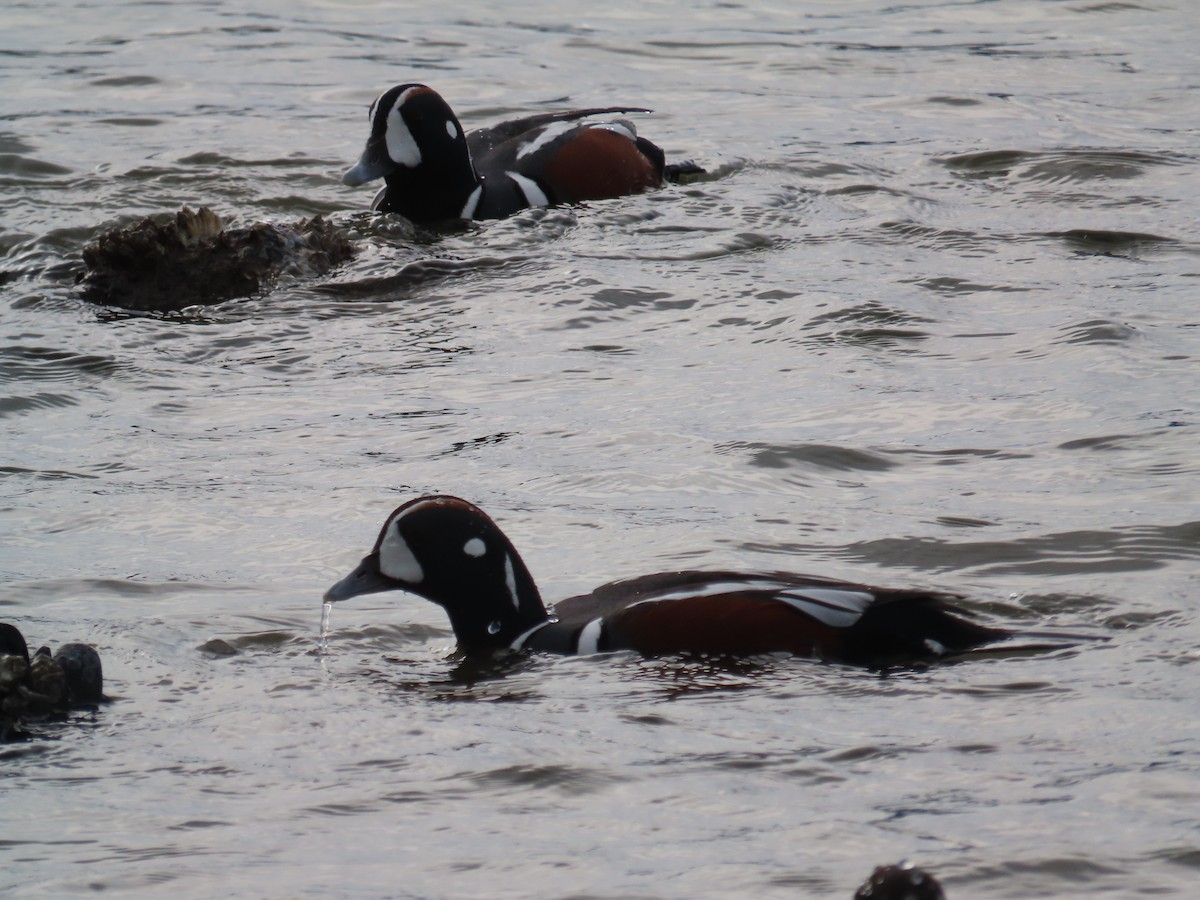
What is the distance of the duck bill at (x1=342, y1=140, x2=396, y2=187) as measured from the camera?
11.5 m

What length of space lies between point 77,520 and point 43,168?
6.80 metres

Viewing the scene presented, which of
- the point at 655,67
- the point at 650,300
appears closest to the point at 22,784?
the point at 650,300

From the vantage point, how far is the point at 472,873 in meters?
4.25

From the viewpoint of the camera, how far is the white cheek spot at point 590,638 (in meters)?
5.82

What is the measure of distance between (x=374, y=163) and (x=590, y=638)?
6351mm

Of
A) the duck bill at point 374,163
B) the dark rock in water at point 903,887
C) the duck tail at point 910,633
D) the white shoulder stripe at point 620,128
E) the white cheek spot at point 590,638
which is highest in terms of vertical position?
the white shoulder stripe at point 620,128

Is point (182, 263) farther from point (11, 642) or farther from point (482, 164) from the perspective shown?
point (11, 642)

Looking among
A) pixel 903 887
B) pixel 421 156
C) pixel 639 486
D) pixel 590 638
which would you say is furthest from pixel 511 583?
pixel 421 156

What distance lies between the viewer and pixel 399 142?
38.2ft

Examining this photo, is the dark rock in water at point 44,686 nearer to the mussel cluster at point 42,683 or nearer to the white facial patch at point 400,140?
the mussel cluster at point 42,683

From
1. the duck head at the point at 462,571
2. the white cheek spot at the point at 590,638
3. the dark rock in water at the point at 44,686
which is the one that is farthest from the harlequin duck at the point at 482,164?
the dark rock in water at the point at 44,686

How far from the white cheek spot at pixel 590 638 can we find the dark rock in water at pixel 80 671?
1.43 meters

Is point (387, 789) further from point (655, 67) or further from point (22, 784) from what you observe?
point (655, 67)

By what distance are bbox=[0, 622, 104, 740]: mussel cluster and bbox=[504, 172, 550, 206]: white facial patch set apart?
695 centimetres
